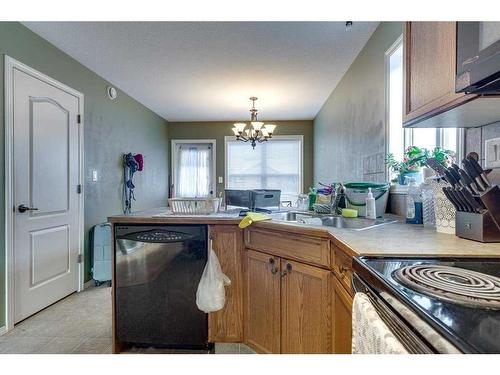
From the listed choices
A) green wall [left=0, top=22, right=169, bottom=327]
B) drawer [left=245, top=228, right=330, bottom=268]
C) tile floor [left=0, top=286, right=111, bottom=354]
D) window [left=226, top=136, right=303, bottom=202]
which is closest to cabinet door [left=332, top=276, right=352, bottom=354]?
drawer [left=245, top=228, right=330, bottom=268]

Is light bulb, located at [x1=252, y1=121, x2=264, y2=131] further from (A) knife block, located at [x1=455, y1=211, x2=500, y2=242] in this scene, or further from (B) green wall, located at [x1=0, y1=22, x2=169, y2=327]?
(A) knife block, located at [x1=455, y1=211, x2=500, y2=242]

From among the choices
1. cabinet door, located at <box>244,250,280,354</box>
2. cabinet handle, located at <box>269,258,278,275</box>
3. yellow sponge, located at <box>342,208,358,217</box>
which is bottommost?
cabinet door, located at <box>244,250,280,354</box>

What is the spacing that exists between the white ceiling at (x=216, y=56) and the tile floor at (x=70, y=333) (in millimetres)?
2398

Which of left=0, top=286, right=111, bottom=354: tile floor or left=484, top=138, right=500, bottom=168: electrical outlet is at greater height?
left=484, top=138, right=500, bottom=168: electrical outlet

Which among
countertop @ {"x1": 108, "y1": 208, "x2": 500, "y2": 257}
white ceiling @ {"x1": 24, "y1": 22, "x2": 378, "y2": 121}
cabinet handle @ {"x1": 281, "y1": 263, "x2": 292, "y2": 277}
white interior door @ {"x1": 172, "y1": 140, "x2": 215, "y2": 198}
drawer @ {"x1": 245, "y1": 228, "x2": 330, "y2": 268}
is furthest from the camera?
white interior door @ {"x1": 172, "y1": 140, "x2": 215, "y2": 198}

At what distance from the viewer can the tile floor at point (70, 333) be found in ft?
6.05

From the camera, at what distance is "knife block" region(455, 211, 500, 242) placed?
1013 millimetres

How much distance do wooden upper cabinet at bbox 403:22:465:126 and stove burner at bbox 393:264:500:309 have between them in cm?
57

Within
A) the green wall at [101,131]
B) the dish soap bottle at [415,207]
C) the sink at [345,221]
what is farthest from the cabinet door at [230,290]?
the green wall at [101,131]

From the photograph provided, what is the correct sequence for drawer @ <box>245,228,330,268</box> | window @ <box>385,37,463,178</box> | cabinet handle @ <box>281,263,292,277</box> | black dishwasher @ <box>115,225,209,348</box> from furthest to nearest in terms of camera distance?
window @ <box>385,37,463,178</box> → black dishwasher @ <box>115,225,209,348</box> → cabinet handle @ <box>281,263,292,277</box> → drawer @ <box>245,228,330,268</box>

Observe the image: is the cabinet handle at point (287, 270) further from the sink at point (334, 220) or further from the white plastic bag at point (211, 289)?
the white plastic bag at point (211, 289)
